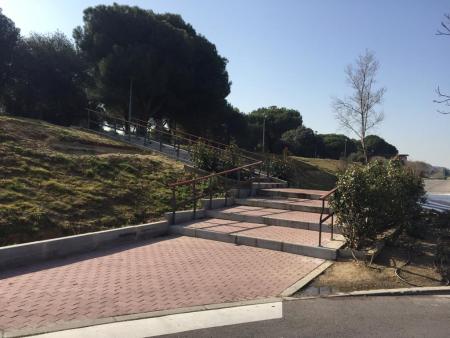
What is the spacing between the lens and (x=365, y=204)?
26.0ft

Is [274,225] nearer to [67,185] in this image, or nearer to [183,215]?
[183,215]

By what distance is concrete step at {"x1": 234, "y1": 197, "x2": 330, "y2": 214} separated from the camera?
11.5 m

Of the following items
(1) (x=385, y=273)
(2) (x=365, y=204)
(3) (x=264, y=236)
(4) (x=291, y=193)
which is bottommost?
(1) (x=385, y=273)

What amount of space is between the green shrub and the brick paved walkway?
3.20ft

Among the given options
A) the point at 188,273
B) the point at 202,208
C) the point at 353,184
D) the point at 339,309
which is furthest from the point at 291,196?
the point at 339,309

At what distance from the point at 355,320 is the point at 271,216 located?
5.64m

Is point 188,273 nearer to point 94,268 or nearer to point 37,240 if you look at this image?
point 94,268

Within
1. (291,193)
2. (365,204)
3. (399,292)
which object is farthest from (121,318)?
(291,193)

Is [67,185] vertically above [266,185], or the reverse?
[266,185]

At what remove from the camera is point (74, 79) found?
30.5 m

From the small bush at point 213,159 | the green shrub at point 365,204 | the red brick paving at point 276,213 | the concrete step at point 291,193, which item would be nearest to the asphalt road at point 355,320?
the green shrub at point 365,204

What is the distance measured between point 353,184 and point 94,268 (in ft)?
15.3

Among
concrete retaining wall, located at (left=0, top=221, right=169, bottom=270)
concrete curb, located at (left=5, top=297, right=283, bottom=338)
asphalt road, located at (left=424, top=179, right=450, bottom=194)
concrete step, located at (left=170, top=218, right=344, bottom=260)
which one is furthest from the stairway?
asphalt road, located at (left=424, top=179, right=450, bottom=194)

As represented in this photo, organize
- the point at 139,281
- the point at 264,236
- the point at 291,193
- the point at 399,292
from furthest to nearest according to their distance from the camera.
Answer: the point at 291,193
the point at 264,236
the point at 139,281
the point at 399,292
